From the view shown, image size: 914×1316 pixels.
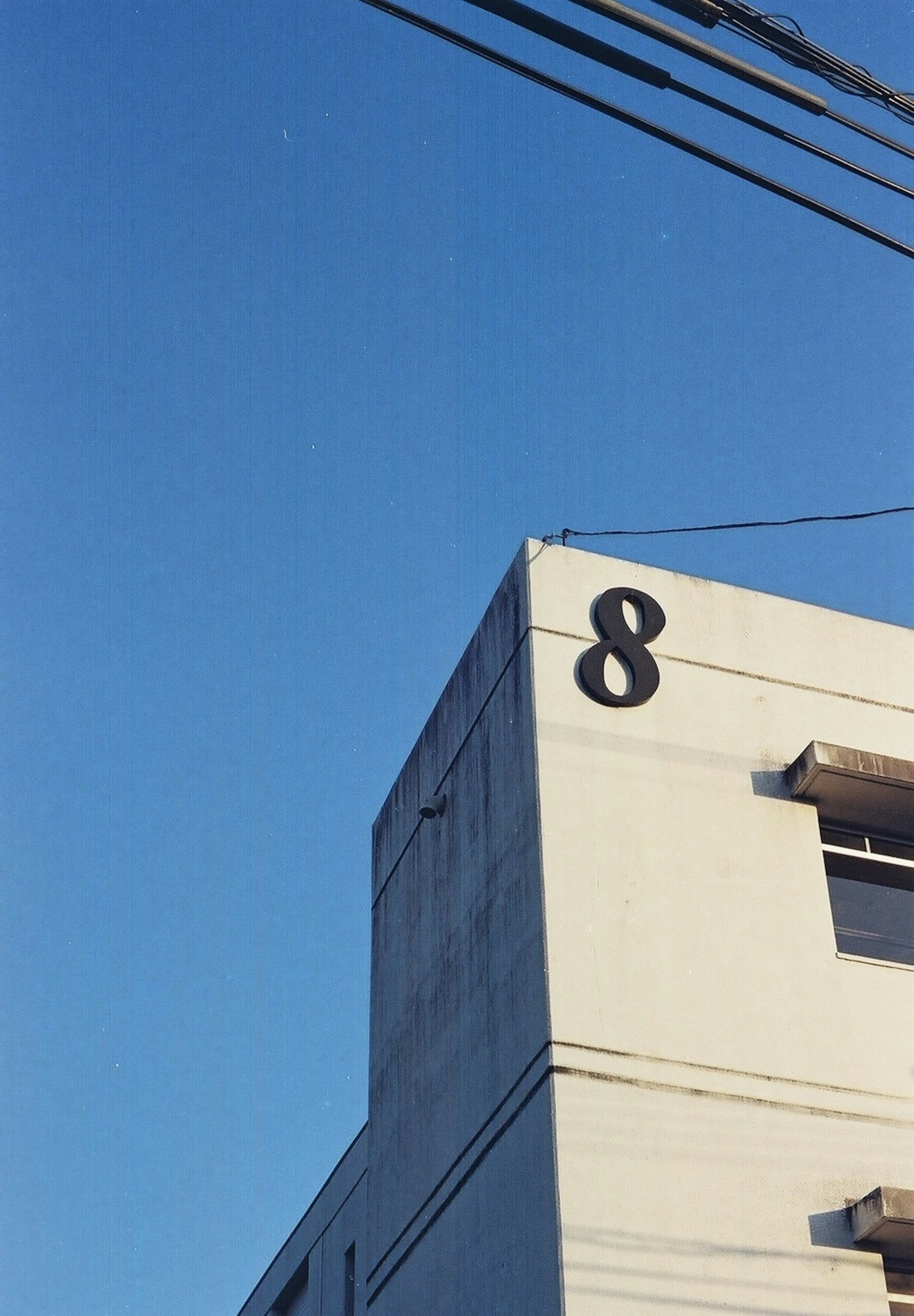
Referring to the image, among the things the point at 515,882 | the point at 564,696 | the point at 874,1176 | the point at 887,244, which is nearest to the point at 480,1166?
the point at 515,882

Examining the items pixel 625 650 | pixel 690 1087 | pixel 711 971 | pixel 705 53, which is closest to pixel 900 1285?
pixel 690 1087

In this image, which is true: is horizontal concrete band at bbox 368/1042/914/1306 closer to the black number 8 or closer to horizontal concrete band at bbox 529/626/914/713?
the black number 8

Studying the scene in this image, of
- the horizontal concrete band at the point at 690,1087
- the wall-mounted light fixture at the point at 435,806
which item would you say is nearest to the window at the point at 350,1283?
the wall-mounted light fixture at the point at 435,806

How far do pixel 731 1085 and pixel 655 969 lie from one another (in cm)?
100

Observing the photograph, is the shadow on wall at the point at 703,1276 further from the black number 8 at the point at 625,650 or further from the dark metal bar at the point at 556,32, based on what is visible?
the dark metal bar at the point at 556,32

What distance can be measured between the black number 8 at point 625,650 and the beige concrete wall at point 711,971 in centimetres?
11

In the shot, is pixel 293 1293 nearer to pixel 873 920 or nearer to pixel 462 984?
pixel 462 984

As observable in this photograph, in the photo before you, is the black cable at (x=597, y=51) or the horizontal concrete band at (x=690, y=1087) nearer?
the black cable at (x=597, y=51)

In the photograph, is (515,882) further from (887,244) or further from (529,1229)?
(887,244)

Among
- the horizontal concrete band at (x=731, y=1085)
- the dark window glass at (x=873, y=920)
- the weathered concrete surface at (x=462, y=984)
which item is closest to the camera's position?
the horizontal concrete band at (x=731, y=1085)

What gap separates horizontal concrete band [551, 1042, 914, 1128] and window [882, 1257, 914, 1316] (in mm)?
986

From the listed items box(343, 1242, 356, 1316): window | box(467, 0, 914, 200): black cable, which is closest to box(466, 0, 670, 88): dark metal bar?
box(467, 0, 914, 200): black cable

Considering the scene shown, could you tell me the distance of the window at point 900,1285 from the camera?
1090 cm

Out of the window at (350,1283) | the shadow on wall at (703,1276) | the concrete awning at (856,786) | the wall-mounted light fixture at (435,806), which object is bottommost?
the shadow on wall at (703,1276)
